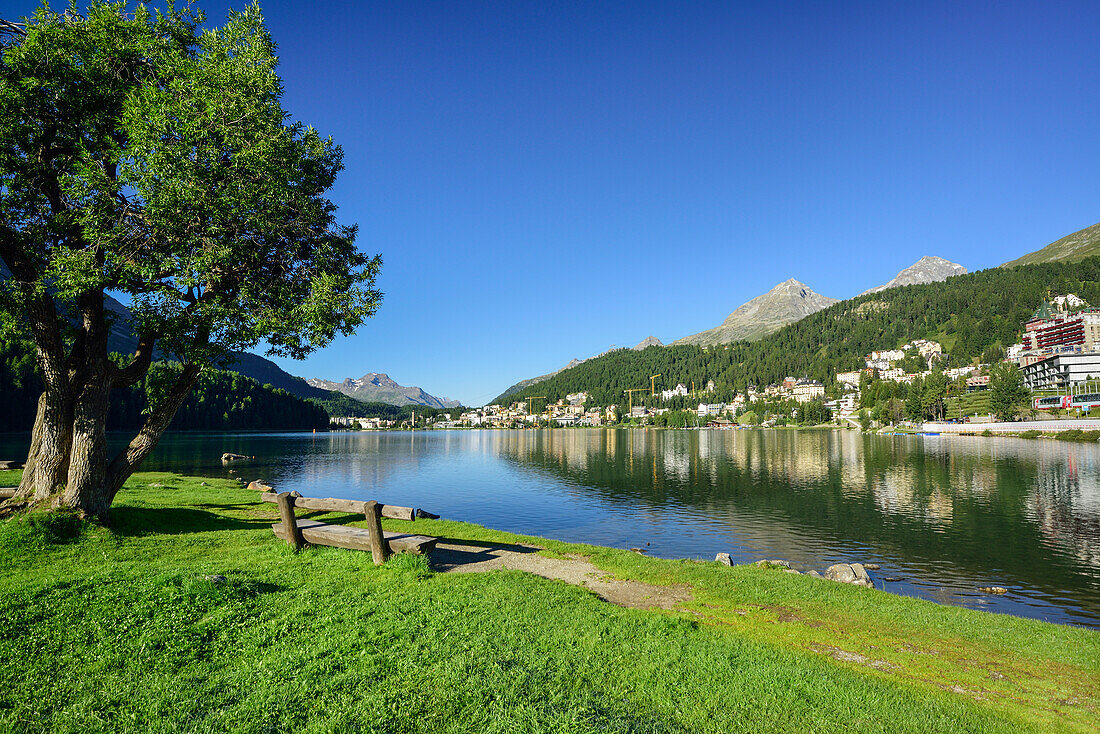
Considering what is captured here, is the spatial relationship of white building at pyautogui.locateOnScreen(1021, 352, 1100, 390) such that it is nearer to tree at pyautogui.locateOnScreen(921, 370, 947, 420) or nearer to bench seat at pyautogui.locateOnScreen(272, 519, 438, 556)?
tree at pyautogui.locateOnScreen(921, 370, 947, 420)

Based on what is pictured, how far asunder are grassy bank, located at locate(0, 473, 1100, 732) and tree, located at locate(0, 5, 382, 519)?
175 inches

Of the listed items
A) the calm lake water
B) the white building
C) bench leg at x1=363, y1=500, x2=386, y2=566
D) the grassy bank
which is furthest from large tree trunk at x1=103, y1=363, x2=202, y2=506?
the white building

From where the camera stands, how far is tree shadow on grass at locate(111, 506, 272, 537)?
16516mm

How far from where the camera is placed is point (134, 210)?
15227mm

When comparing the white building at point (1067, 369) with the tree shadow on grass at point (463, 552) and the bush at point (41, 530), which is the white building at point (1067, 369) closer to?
the tree shadow on grass at point (463, 552)

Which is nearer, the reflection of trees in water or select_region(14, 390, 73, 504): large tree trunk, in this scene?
select_region(14, 390, 73, 504): large tree trunk

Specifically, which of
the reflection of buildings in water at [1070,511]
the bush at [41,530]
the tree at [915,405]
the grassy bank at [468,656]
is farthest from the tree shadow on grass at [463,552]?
the tree at [915,405]

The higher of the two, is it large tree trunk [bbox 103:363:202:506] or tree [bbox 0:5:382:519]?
tree [bbox 0:5:382:519]

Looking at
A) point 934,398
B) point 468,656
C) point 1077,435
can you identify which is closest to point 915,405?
point 934,398

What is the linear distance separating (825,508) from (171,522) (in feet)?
127

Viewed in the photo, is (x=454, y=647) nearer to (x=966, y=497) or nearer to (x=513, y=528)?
(x=513, y=528)

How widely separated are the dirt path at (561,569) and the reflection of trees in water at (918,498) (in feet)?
59.3

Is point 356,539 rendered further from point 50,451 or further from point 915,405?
point 915,405

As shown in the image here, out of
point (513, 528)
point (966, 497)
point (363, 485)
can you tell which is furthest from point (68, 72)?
point (966, 497)
